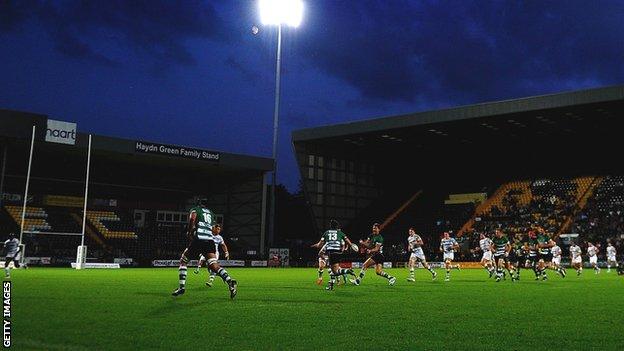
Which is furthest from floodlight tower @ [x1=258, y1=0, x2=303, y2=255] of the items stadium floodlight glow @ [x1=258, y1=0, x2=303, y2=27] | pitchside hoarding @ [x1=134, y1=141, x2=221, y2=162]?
pitchside hoarding @ [x1=134, y1=141, x2=221, y2=162]

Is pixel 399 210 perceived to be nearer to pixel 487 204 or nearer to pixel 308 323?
pixel 487 204

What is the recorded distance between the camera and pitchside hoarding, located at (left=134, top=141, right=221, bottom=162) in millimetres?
46125

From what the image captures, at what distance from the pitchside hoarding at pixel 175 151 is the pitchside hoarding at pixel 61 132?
5.66 meters

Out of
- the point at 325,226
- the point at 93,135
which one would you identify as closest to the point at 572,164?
the point at 325,226

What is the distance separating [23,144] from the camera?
4291 cm

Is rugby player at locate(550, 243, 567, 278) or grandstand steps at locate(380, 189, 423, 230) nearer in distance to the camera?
rugby player at locate(550, 243, 567, 278)

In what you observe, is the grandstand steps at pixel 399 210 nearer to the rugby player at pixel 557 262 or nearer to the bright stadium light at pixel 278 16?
the bright stadium light at pixel 278 16

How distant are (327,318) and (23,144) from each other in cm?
3925

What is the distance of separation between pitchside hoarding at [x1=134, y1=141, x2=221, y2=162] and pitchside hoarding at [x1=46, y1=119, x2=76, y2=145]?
5.66 metres

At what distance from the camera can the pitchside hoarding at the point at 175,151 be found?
151 feet

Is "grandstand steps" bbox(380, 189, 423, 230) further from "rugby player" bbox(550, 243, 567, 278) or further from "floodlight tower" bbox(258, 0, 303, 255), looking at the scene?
"rugby player" bbox(550, 243, 567, 278)

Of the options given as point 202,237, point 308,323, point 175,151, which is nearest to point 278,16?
point 175,151

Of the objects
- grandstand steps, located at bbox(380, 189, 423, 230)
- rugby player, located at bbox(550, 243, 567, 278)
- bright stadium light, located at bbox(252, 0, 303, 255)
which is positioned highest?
bright stadium light, located at bbox(252, 0, 303, 255)

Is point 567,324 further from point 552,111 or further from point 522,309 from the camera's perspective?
point 552,111
